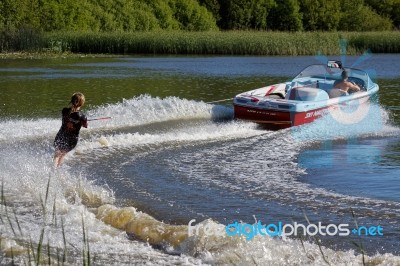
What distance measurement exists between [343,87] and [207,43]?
3005 cm

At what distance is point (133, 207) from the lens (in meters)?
9.93

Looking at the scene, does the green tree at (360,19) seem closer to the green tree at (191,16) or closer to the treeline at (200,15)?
the treeline at (200,15)

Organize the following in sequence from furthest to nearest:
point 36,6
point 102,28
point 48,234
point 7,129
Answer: point 102,28
point 36,6
point 7,129
point 48,234

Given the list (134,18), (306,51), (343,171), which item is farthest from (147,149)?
(134,18)

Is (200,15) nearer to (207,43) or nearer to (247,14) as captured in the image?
(247,14)

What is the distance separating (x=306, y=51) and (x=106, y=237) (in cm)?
3816

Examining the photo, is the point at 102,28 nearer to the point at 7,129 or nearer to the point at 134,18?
the point at 134,18

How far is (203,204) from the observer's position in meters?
10.2

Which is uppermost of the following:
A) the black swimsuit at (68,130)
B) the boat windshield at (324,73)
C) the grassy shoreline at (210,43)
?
the black swimsuit at (68,130)

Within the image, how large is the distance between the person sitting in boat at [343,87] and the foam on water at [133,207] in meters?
1.27

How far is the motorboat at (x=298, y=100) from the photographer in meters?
17.1

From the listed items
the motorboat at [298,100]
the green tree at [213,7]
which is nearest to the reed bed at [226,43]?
the motorboat at [298,100]
